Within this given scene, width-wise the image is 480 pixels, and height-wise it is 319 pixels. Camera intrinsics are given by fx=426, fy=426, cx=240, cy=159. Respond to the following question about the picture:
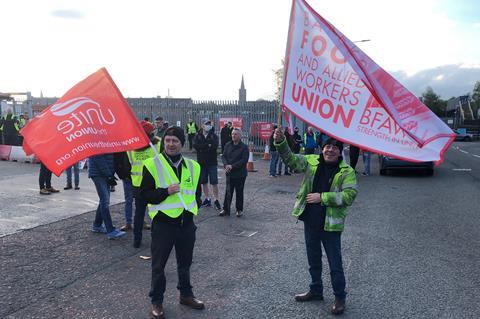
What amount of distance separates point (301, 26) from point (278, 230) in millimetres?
3943

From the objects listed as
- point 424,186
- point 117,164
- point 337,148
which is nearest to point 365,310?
point 337,148

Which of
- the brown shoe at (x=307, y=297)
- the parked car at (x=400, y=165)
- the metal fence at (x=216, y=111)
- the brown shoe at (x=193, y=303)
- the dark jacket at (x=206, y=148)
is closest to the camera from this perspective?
the brown shoe at (x=193, y=303)

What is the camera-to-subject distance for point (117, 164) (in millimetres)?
6738

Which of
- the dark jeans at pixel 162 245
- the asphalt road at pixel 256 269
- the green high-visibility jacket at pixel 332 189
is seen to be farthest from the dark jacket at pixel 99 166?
the green high-visibility jacket at pixel 332 189

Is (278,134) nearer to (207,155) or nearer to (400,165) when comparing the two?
(207,155)

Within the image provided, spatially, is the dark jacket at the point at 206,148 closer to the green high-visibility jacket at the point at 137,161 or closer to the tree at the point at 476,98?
the green high-visibility jacket at the point at 137,161

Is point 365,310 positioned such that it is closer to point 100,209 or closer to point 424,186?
point 100,209

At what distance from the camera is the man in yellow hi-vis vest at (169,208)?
4.04 meters

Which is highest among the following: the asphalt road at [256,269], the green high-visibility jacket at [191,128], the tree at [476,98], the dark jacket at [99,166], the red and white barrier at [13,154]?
the tree at [476,98]

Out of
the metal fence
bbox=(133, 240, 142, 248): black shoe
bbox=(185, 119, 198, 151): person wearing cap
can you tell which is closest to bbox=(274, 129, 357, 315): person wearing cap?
bbox=(133, 240, 142, 248): black shoe

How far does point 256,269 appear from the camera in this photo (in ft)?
17.8

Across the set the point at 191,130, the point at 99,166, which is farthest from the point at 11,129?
the point at 99,166

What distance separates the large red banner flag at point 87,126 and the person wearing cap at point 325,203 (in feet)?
5.07

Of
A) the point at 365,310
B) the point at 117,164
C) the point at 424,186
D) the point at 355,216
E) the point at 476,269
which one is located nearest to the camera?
the point at 365,310
